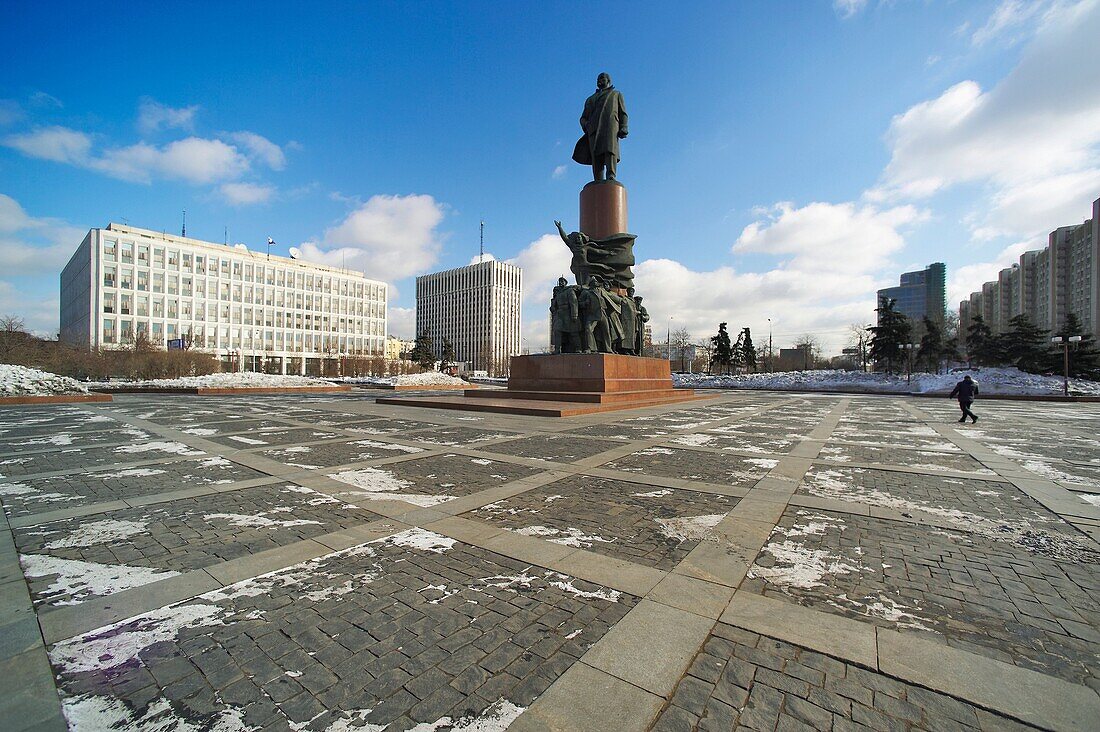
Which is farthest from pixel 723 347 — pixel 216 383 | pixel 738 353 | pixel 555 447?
pixel 555 447

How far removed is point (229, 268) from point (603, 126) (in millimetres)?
81931

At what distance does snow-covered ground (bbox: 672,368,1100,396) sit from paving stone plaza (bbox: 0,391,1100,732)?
36.8 metres

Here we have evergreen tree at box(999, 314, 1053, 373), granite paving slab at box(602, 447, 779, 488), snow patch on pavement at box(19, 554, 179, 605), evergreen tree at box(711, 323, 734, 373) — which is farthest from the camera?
evergreen tree at box(711, 323, 734, 373)

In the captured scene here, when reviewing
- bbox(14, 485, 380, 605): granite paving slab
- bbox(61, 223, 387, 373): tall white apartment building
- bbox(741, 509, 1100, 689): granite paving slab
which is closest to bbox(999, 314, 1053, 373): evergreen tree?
bbox(741, 509, 1100, 689): granite paving slab

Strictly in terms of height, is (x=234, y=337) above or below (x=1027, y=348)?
above

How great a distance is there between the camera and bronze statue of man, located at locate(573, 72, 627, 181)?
22.8 m

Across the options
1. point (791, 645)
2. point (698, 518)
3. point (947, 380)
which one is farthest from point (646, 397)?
point (947, 380)

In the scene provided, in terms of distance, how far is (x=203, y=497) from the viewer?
5605 millimetres

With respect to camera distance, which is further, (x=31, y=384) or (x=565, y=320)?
(x=31, y=384)

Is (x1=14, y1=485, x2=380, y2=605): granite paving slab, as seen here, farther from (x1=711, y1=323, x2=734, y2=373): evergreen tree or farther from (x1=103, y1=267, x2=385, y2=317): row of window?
(x1=103, y1=267, x2=385, y2=317): row of window

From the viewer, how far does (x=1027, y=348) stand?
42.7 metres

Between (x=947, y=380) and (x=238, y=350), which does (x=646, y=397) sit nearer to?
(x=947, y=380)

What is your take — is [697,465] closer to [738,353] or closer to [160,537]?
[160,537]

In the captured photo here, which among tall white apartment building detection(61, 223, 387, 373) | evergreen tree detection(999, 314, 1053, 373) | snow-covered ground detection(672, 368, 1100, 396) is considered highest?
tall white apartment building detection(61, 223, 387, 373)
